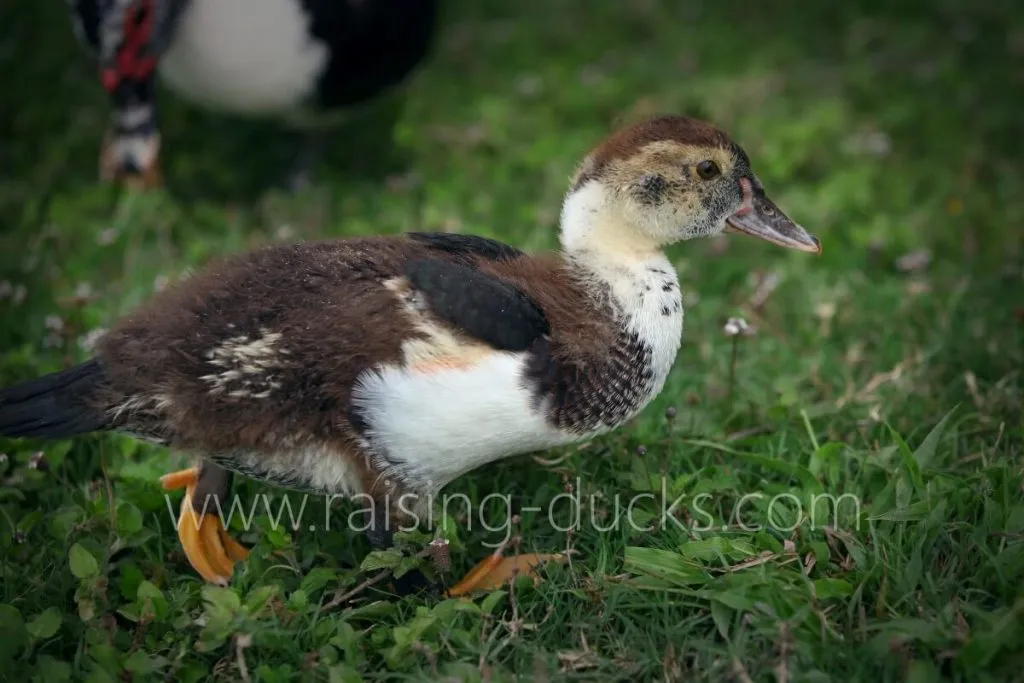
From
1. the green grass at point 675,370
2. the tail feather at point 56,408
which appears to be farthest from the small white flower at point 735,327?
the tail feather at point 56,408

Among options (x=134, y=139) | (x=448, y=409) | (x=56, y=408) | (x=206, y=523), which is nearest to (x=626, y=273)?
(x=448, y=409)

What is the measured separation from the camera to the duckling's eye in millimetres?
2922

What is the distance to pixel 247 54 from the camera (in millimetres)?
4508

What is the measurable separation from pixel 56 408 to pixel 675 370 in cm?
179

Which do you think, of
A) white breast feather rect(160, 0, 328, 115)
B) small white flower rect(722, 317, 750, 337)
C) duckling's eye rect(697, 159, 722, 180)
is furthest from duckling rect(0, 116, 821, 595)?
white breast feather rect(160, 0, 328, 115)

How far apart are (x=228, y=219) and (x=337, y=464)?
2207mm

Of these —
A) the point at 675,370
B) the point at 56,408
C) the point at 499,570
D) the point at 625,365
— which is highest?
the point at 625,365

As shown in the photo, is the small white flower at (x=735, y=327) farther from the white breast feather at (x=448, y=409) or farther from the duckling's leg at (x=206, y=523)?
the duckling's leg at (x=206, y=523)

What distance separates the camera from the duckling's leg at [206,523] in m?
2.99

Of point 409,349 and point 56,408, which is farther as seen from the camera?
point 56,408

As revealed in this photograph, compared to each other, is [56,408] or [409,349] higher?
[409,349]

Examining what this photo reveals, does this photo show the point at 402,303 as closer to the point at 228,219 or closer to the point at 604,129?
the point at 228,219

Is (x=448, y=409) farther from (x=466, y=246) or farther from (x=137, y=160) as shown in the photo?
(x=137, y=160)

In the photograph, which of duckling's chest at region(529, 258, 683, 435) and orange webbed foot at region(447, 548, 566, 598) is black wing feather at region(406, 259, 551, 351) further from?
orange webbed foot at region(447, 548, 566, 598)
